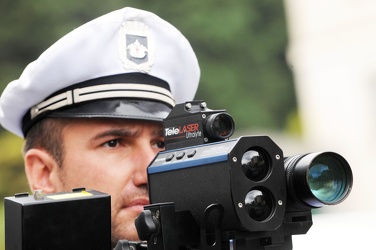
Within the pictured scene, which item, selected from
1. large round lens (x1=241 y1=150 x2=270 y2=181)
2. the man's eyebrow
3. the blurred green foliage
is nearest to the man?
the man's eyebrow

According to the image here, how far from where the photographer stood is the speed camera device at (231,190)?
94.3 inches

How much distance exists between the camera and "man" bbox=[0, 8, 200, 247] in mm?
3320

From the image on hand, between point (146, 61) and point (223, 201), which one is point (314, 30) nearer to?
point (146, 61)

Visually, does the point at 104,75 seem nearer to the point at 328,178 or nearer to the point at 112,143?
the point at 112,143

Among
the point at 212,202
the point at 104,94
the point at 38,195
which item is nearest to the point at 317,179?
the point at 212,202

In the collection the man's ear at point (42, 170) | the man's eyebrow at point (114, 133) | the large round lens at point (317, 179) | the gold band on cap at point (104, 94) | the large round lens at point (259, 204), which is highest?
the gold band on cap at point (104, 94)

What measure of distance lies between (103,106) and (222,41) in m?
7.64

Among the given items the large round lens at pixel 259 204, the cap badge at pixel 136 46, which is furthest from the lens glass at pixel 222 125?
the cap badge at pixel 136 46

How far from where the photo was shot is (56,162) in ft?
11.4

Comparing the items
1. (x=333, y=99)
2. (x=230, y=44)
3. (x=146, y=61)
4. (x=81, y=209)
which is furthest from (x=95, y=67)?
(x=333, y=99)

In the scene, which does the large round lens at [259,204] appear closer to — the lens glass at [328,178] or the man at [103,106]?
the lens glass at [328,178]

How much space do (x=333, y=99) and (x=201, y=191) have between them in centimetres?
1084

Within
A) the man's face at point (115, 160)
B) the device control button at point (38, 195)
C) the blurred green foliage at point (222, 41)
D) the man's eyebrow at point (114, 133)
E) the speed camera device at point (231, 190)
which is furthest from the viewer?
the blurred green foliage at point (222, 41)

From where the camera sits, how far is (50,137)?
3527 mm
